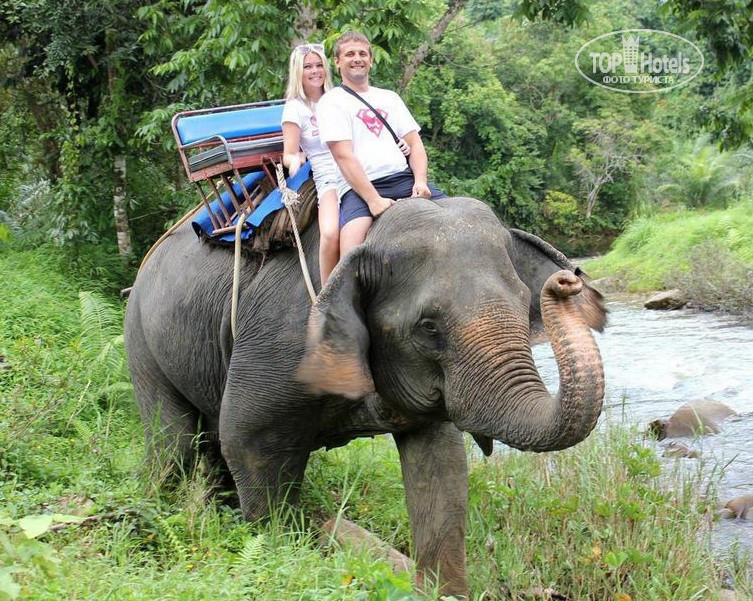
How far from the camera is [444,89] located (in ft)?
96.0

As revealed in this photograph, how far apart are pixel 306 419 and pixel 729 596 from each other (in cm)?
222

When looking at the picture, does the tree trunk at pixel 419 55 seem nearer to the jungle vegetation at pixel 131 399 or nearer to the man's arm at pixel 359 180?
the jungle vegetation at pixel 131 399

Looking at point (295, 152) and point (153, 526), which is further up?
point (295, 152)

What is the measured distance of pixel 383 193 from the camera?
175 inches

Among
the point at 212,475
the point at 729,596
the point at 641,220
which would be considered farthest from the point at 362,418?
the point at 641,220

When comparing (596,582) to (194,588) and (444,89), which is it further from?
(444,89)

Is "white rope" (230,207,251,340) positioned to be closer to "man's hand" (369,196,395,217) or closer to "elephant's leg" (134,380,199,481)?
"man's hand" (369,196,395,217)

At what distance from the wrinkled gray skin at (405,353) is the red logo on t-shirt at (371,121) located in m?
0.41

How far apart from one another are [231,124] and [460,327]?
198cm

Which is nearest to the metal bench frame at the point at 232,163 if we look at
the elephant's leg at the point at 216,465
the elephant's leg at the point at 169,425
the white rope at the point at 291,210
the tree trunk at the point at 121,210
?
the white rope at the point at 291,210

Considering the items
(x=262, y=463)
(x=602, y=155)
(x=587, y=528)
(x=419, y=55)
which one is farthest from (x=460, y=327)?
(x=602, y=155)

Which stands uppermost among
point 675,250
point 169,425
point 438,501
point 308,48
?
point 308,48

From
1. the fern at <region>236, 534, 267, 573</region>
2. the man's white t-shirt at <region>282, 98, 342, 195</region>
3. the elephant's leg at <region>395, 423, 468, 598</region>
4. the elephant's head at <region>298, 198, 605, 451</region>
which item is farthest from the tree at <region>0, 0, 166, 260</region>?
the fern at <region>236, 534, 267, 573</region>

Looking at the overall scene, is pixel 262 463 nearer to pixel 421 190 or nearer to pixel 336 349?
pixel 336 349
